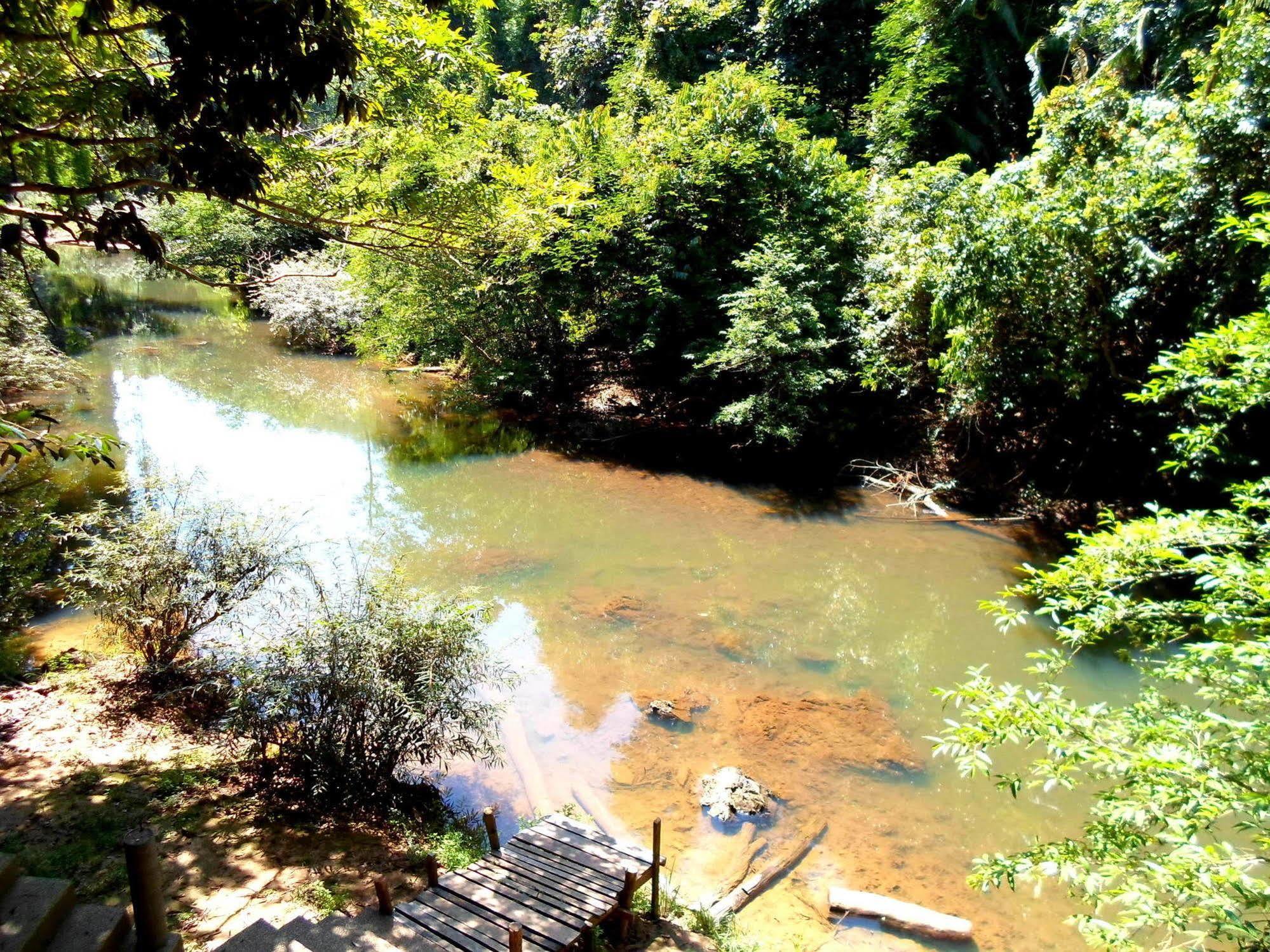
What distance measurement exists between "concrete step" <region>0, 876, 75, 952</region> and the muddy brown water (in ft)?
10.2

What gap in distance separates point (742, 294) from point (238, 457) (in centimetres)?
1065

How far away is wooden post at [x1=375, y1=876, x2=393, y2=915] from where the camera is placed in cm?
411

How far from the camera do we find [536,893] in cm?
442

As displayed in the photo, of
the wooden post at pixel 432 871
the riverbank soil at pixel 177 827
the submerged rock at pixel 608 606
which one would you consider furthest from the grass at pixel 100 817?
the submerged rock at pixel 608 606

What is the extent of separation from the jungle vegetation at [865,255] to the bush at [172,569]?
2.04 feet

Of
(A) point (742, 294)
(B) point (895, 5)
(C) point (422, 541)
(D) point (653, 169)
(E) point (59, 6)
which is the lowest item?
(C) point (422, 541)

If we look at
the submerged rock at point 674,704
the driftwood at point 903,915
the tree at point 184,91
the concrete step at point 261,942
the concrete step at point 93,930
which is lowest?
the driftwood at point 903,915

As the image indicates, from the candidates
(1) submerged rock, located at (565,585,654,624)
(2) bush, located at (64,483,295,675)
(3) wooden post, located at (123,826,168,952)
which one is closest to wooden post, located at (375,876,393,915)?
(3) wooden post, located at (123,826,168,952)

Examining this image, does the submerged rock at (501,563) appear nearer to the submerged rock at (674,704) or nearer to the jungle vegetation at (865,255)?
the submerged rock at (674,704)

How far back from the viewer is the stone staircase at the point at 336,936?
11.8 feet

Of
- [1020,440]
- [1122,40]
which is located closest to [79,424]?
[1020,440]

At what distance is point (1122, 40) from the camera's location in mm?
14867

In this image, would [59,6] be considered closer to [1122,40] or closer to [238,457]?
[238,457]

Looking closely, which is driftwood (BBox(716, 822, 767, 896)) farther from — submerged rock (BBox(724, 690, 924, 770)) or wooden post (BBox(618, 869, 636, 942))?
wooden post (BBox(618, 869, 636, 942))
